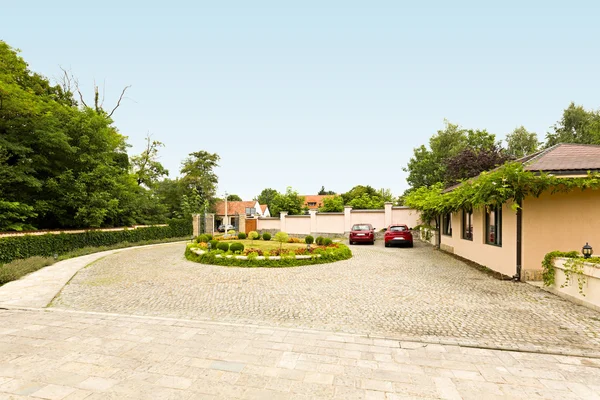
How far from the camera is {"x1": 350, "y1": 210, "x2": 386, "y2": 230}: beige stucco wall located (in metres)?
23.4

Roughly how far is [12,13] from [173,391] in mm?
14529

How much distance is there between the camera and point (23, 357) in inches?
146

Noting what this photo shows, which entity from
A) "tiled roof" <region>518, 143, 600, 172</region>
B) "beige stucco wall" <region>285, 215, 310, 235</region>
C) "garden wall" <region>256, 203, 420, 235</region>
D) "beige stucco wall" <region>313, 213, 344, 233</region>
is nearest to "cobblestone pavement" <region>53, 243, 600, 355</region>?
"tiled roof" <region>518, 143, 600, 172</region>

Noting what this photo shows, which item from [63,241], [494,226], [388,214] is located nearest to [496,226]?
[494,226]

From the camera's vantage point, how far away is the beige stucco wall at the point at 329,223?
2453cm

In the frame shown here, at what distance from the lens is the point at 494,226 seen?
9422 millimetres

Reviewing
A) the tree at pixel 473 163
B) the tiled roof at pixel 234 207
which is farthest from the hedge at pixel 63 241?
the tree at pixel 473 163

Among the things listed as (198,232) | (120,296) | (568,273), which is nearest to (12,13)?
(120,296)

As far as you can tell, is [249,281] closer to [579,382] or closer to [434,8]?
[579,382]

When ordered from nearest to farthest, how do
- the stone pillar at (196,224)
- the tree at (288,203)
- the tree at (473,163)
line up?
the tree at (473,163), the stone pillar at (196,224), the tree at (288,203)

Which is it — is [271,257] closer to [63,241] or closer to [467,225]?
[467,225]

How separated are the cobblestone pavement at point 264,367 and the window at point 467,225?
882 cm

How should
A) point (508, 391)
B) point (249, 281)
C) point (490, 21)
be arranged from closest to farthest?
1. point (508, 391)
2. point (249, 281)
3. point (490, 21)

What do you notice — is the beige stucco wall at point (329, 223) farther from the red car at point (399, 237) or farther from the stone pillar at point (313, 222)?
the red car at point (399, 237)
